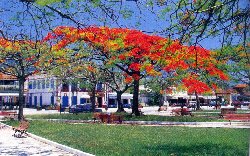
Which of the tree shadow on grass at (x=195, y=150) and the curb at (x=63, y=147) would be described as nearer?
the tree shadow on grass at (x=195, y=150)

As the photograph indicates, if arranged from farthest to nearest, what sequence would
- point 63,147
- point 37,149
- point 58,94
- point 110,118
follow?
point 58,94, point 110,118, point 37,149, point 63,147

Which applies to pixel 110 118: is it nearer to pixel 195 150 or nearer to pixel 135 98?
pixel 135 98

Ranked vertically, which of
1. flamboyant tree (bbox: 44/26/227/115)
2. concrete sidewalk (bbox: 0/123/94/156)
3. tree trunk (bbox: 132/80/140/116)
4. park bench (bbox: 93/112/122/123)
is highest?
flamboyant tree (bbox: 44/26/227/115)

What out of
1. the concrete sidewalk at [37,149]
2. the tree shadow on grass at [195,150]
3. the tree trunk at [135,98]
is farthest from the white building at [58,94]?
the tree shadow on grass at [195,150]

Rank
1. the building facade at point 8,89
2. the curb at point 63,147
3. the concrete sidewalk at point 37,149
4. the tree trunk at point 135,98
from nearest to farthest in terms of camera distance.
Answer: the curb at point 63,147 → the concrete sidewalk at point 37,149 → the tree trunk at point 135,98 → the building facade at point 8,89

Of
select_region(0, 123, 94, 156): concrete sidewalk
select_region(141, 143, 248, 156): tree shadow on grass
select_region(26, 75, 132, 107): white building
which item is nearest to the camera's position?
select_region(141, 143, 248, 156): tree shadow on grass

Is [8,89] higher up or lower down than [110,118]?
higher up

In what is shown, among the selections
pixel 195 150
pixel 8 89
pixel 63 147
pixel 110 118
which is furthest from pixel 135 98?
pixel 8 89

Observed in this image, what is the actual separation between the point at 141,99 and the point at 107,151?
91811mm

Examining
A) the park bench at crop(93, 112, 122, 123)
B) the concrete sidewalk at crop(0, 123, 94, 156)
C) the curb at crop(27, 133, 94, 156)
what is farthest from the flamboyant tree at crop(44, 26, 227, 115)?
the concrete sidewalk at crop(0, 123, 94, 156)

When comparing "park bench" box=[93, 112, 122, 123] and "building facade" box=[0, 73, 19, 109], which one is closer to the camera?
"park bench" box=[93, 112, 122, 123]

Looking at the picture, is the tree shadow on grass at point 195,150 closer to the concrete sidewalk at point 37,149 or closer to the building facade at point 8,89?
the concrete sidewalk at point 37,149

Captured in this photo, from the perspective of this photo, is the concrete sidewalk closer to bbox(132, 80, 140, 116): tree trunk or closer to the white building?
bbox(132, 80, 140, 116): tree trunk

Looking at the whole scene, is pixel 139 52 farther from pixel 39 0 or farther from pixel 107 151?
pixel 39 0
